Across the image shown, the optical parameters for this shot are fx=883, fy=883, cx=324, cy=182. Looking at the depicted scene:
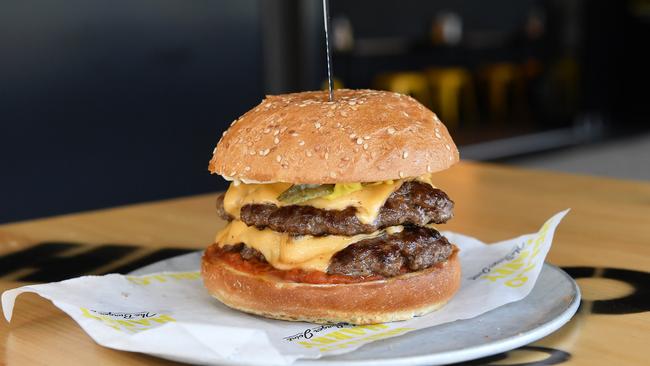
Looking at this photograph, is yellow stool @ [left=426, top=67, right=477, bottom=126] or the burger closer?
the burger

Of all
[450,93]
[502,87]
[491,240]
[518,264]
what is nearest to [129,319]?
[518,264]

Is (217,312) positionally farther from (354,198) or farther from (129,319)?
(354,198)

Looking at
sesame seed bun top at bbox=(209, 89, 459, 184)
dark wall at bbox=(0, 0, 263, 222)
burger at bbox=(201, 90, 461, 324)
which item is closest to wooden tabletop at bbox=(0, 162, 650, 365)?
burger at bbox=(201, 90, 461, 324)

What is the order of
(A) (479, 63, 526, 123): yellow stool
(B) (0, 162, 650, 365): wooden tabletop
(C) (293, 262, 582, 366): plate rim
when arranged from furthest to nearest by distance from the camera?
(A) (479, 63, 526, 123): yellow stool → (B) (0, 162, 650, 365): wooden tabletop → (C) (293, 262, 582, 366): plate rim

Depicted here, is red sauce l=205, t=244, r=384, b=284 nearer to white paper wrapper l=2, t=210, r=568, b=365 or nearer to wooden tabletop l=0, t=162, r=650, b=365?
white paper wrapper l=2, t=210, r=568, b=365

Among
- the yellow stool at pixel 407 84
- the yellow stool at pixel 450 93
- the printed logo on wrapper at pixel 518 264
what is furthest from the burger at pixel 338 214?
the yellow stool at pixel 450 93

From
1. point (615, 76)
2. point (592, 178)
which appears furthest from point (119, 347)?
point (615, 76)

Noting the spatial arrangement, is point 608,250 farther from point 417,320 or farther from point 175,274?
point 175,274
